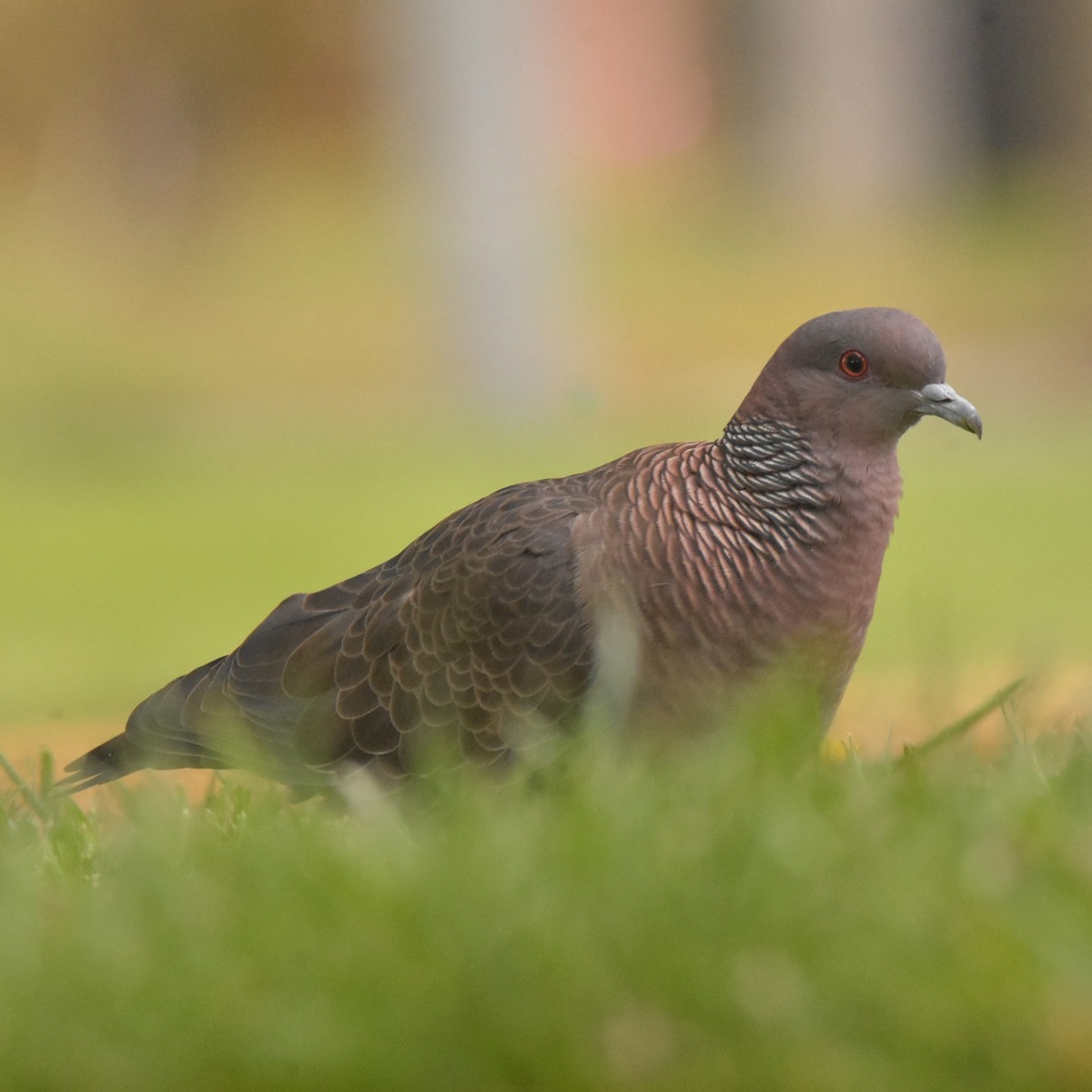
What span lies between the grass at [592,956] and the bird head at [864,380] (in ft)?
4.25

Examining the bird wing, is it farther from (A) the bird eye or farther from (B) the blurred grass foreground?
(B) the blurred grass foreground

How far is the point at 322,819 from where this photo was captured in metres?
2.75

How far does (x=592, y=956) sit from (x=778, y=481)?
1762 mm

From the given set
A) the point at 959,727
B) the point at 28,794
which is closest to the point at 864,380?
the point at 959,727

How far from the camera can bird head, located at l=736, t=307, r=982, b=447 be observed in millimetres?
3691

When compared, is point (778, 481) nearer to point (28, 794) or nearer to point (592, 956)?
point (28, 794)

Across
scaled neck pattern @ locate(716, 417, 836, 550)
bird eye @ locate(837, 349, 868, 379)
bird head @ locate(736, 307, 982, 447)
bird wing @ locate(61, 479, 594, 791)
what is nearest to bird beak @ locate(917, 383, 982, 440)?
bird head @ locate(736, 307, 982, 447)

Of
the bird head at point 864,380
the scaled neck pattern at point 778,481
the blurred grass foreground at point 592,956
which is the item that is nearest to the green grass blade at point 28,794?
the blurred grass foreground at point 592,956

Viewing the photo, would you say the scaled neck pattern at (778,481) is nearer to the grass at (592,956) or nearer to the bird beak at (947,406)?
the bird beak at (947,406)

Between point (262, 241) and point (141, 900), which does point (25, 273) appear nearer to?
point (262, 241)

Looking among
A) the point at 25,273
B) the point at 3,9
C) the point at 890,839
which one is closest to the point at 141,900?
the point at 890,839

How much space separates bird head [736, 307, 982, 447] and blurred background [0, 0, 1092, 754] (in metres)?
0.57

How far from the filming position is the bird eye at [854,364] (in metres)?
3.74

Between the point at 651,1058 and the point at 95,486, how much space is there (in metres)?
12.5
